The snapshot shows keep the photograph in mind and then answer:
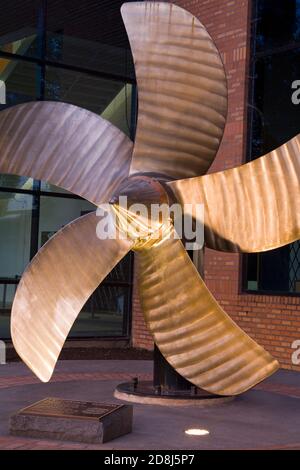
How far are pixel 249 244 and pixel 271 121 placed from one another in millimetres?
4930

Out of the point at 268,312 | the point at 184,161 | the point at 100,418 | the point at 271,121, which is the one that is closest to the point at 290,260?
the point at 268,312

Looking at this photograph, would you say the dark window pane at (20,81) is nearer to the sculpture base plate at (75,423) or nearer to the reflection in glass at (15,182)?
the reflection in glass at (15,182)

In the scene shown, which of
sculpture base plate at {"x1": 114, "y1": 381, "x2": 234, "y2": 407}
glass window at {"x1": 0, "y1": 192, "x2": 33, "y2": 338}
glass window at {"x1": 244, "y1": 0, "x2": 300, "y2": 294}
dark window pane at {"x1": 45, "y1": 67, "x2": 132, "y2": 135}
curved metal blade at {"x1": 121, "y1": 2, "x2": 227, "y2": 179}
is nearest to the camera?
curved metal blade at {"x1": 121, "y1": 2, "x2": 227, "y2": 179}

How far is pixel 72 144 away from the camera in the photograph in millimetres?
6570

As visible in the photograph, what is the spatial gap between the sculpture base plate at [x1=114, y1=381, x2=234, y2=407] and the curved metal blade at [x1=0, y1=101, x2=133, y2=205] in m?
1.79

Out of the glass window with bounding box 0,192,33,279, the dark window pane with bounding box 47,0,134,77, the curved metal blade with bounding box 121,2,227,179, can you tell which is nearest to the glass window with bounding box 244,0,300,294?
the dark window pane with bounding box 47,0,134,77

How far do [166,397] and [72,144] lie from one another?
235 centimetres

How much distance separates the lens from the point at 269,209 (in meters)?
5.67

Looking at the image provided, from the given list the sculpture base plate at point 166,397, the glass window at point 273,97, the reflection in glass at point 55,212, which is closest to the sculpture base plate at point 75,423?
the sculpture base plate at point 166,397

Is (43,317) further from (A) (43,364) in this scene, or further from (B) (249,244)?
(B) (249,244)

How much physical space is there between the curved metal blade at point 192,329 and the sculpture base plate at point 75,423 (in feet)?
2.67

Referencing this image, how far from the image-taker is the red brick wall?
980cm

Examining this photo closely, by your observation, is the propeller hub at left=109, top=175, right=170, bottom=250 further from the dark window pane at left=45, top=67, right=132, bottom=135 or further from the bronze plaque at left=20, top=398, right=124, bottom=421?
the dark window pane at left=45, top=67, right=132, bottom=135

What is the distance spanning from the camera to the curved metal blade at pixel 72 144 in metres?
6.52
